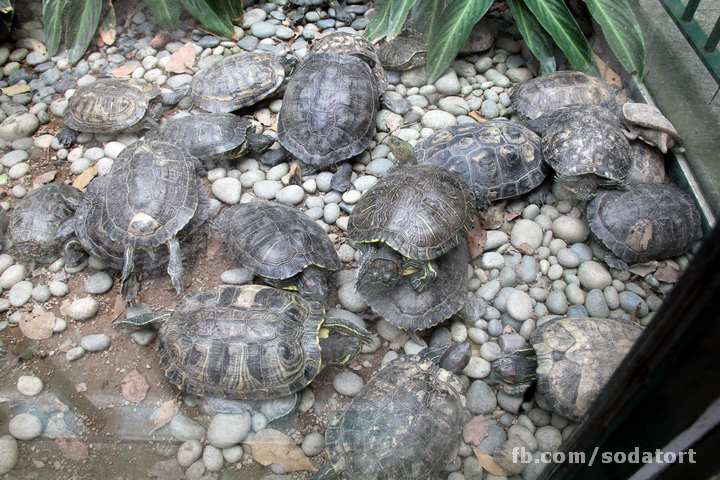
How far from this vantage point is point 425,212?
2850 mm

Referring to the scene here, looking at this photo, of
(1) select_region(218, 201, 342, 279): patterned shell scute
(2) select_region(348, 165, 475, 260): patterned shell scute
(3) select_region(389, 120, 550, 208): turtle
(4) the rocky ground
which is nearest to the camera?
(4) the rocky ground

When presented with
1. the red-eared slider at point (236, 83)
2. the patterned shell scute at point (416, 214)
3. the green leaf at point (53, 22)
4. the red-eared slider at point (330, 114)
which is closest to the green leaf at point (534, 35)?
the red-eared slider at point (330, 114)

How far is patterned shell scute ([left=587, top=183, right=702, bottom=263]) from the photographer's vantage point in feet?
10.6

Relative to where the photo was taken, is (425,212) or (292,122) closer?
(425,212)

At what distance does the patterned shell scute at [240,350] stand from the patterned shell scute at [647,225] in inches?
92.1

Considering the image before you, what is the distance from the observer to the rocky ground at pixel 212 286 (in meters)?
2.35

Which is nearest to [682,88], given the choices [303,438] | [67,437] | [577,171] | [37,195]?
[577,171]

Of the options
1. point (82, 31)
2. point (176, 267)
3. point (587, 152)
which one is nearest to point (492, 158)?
point (587, 152)

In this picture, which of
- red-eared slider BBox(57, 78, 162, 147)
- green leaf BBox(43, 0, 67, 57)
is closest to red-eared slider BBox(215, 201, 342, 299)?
red-eared slider BBox(57, 78, 162, 147)

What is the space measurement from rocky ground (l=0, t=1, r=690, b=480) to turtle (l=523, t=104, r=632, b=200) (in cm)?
24

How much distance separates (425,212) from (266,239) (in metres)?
1.15

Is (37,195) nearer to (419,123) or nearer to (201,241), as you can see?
(201,241)

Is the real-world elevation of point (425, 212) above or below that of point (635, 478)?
below

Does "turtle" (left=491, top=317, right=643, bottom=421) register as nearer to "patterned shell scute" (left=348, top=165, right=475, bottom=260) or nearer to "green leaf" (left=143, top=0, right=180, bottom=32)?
"patterned shell scute" (left=348, top=165, right=475, bottom=260)
